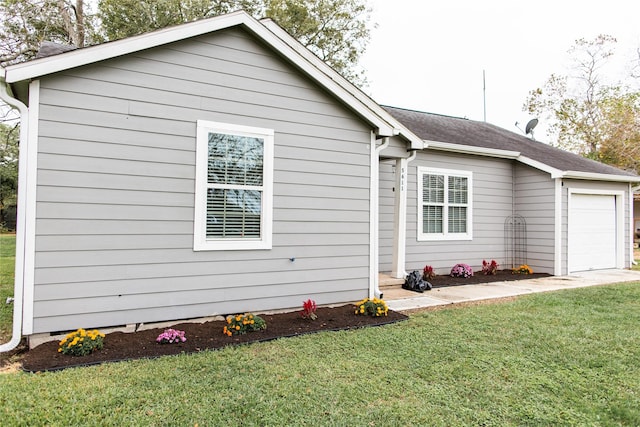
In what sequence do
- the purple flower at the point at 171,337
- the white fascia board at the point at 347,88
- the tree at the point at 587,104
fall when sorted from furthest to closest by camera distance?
the tree at the point at 587,104, the white fascia board at the point at 347,88, the purple flower at the point at 171,337

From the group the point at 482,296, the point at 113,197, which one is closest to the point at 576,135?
the point at 482,296

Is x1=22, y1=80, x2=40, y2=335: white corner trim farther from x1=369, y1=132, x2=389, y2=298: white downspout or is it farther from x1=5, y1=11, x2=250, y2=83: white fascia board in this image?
x1=369, y1=132, x2=389, y2=298: white downspout

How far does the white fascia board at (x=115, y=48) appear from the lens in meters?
3.81

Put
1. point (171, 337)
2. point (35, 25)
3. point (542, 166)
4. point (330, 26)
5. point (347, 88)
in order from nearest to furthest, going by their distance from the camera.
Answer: point (171, 337), point (347, 88), point (542, 166), point (35, 25), point (330, 26)

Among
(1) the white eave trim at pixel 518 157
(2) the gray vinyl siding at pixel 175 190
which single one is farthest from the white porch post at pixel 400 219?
(2) the gray vinyl siding at pixel 175 190

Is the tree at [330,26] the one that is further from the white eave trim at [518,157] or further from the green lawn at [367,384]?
the green lawn at [367,384]

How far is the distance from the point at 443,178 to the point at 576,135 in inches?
880

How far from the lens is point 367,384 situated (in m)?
3.13

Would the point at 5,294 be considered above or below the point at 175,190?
below

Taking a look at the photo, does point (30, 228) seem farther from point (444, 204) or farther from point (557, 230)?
point (557, 230)

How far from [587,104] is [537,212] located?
21622 millimetres

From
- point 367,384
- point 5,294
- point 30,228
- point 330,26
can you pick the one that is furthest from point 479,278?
point 330,26

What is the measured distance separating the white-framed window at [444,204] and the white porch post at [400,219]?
113 cm

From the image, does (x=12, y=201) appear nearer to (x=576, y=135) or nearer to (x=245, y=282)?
(x=245, y=282)
